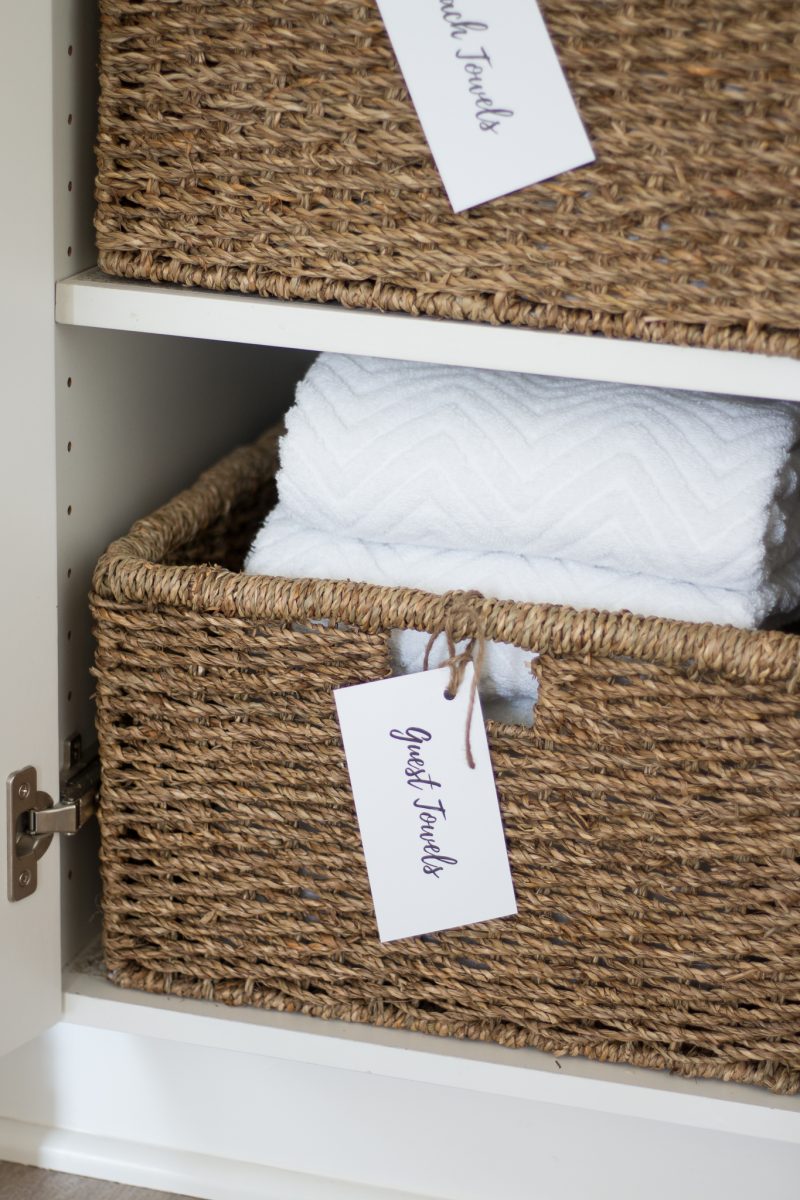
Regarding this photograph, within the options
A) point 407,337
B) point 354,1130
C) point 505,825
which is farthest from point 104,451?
point 354,1130

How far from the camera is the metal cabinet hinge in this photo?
0.68 m

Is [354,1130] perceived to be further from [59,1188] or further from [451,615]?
[451,615]

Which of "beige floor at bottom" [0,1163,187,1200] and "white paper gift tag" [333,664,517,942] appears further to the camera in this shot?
"beige floor at bottom" [0,1163,187,1200]

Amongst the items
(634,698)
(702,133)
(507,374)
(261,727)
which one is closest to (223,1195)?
(261,727)

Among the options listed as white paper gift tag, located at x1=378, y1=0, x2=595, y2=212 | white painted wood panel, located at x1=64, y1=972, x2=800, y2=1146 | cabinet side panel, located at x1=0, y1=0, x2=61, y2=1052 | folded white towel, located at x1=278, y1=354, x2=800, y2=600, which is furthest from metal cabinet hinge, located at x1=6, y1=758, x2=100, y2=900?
white paper gift tag, located at x1=378, y1=0, x2=595, y2=212

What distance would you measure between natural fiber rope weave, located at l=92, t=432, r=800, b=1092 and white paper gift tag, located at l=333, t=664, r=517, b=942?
0.01 m

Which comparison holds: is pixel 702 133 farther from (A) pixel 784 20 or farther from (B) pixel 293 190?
(B) pixel 293 190

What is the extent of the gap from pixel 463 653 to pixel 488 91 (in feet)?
0.91

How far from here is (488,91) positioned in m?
0.61

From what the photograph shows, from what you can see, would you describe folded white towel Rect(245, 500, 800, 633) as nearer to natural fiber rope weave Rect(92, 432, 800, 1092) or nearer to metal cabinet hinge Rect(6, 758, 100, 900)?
natural fiber rope weave Rect(92, 432, 800, 1092)

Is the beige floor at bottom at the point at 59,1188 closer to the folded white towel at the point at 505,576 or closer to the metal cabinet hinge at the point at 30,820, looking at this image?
the metal cabinet hinge at the point at 30,820

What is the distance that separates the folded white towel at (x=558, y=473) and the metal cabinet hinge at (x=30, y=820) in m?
0.21

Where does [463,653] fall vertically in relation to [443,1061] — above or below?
above

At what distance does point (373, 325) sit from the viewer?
0.66m
